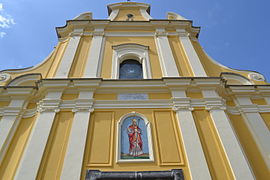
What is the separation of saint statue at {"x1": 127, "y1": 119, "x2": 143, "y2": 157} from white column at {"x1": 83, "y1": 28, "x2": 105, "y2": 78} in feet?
9.42

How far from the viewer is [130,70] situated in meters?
9.67

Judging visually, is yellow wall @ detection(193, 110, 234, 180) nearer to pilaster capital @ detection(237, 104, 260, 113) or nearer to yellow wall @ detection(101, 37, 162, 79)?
pilaster capital @ detection(237, 104, 260, 113)

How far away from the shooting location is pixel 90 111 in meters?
7.05

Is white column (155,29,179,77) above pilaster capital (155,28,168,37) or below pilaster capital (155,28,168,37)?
below

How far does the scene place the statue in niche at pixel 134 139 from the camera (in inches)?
237

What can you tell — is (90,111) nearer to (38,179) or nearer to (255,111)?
(38,179)

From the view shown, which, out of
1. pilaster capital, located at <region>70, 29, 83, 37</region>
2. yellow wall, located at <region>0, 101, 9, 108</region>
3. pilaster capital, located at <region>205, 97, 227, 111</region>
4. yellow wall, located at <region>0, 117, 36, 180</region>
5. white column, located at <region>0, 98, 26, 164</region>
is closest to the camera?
yellow wall, located at <region>0, 117, 36, 180</region>

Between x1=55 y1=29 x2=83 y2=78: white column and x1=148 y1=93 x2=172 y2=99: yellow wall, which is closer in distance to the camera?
x1=148 y1=93 x2=172 y2=99: yellow wall

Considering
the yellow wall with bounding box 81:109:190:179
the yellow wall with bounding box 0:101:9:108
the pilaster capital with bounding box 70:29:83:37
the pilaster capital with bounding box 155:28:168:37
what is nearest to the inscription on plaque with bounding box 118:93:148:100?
the yellow wall with bounding box 81:109:190:179

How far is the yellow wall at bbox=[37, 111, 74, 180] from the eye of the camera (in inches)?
219

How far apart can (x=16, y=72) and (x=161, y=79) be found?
21.5ft

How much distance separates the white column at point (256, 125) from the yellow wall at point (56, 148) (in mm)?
6015

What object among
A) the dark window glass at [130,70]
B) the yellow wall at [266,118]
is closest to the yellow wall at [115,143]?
the dark window glass at [130,70]

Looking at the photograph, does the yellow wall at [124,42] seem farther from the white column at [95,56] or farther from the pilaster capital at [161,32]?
the pilaster capital at [161,32]
